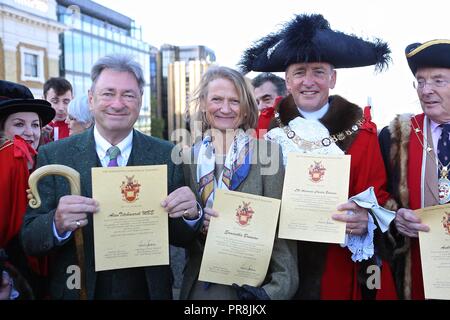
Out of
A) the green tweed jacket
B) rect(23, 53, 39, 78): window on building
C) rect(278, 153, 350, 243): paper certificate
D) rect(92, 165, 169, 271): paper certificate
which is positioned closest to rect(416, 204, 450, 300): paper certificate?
rect(278, 153, 350, 243): paper certificate

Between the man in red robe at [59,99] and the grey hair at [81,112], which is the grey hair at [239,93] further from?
the man in red robe at [59,99]

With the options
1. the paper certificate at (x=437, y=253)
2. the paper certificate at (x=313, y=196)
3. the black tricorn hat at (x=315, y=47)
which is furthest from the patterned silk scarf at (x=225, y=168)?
the paper certificate at (x=437, y=253)

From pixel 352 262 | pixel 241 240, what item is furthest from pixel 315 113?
pixel 241 240

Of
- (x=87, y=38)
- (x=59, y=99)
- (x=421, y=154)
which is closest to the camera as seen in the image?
(x=421, y=154)

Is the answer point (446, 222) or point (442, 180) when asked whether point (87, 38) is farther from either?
point (446, 222)

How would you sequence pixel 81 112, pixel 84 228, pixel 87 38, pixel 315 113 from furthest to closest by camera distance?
pixel 87 38, pixel 81 112, pixel 315 113, pixel 84 228

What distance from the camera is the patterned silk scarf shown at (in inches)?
90.3

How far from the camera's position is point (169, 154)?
8.00 feet

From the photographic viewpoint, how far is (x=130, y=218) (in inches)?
83.4

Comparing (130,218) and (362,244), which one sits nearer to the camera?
(130,218)

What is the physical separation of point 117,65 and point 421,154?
1897 mm

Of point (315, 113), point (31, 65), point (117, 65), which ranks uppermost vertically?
point (31, 65)

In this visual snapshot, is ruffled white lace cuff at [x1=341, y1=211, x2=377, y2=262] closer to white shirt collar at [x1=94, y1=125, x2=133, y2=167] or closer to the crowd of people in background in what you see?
the crowd of people in background
